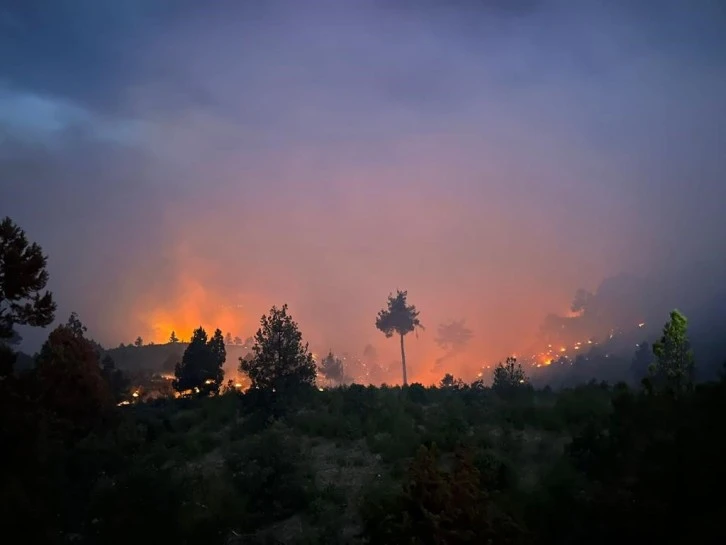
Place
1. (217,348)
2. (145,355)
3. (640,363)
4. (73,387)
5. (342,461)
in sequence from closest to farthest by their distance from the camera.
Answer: (342,461), (73,387), (217,348), (640,363), (145,355)

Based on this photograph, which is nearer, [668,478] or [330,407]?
[668,478]

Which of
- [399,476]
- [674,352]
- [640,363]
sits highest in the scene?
[674,352]

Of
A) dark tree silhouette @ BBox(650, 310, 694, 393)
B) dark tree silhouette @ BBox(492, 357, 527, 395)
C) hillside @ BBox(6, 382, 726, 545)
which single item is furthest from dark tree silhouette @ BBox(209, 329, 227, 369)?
dark tree silhouette @ BBox(650, 310, 694, 393)

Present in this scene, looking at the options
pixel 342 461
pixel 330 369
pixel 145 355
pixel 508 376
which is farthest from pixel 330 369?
pixel 342 461

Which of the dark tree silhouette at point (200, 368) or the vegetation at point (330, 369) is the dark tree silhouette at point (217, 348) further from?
the vegetation at point (330, 369)

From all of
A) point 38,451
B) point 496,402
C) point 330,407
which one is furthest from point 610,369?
point 38,451

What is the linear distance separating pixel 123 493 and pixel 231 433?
43.6 feet

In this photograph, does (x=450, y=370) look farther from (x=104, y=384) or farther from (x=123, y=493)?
(x=123, y=493)

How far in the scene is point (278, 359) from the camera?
112 feet

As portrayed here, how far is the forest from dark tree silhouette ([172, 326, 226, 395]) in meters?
9.78

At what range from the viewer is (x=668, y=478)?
31.8ft

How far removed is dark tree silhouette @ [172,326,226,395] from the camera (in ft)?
143

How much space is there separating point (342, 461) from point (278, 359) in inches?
621

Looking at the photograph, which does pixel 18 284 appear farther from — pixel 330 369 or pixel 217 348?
pixel 330 369
